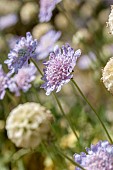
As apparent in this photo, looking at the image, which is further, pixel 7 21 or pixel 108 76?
pixel 7 21

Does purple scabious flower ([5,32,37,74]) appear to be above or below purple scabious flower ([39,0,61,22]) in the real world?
below

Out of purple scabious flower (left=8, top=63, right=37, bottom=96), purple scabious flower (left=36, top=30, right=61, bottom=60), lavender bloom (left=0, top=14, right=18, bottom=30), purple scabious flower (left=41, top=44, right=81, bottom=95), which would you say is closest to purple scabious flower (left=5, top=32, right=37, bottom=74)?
purple scabious flower (left=41, top=44, right=81, bottom=95)

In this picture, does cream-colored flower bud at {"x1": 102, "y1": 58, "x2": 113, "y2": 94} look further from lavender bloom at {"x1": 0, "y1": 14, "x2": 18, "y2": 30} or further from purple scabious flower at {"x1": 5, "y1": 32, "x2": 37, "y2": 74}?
lavender bloom at {"x1": 0, "y1": 14, "x2": 18, "y2": 30}

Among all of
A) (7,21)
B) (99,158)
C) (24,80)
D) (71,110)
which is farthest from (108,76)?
(7,21)

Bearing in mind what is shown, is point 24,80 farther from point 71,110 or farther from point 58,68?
point 71,110

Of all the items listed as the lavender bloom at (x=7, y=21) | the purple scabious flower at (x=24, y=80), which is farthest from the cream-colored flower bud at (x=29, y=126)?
the lavender bloom at (x=7, y=21)

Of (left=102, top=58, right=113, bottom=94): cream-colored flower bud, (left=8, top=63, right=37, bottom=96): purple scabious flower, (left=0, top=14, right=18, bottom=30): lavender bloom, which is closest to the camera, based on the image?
(left=102, top=58, right=113, bottom=94): cream-colored flower bud
